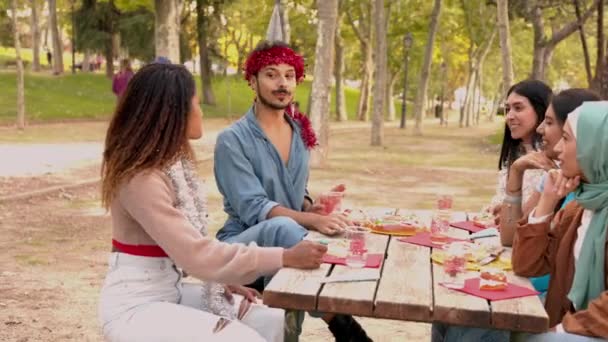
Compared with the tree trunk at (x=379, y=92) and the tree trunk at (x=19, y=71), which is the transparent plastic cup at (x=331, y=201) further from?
the tree trunk at (x=379, y=92)

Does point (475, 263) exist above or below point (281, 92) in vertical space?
below

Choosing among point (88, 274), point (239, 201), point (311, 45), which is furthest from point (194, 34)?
point (239, 201)

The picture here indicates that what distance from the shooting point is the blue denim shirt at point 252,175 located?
4.57 meters

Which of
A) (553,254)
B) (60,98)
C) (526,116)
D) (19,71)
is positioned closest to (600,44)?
(19,71)

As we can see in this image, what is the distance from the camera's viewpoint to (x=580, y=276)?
3305 mm

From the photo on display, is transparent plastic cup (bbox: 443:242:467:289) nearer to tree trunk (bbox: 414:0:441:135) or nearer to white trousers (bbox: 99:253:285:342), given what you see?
white trousers (bbox: 99:253:285:342)

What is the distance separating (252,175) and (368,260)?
1280mm

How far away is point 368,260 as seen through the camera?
3588 mm

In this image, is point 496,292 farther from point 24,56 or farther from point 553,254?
point 24,56

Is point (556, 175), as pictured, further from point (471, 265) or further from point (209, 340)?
A: point (209, 340)

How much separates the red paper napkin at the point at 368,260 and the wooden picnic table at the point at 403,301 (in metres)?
0.13

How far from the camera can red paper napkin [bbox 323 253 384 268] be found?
3.51 meters

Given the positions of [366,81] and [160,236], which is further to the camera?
[366,81]

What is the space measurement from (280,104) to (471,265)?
178 centimetres
